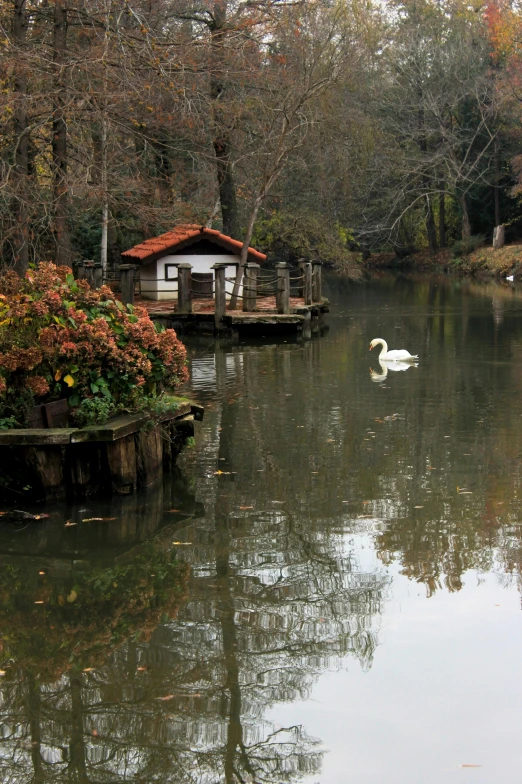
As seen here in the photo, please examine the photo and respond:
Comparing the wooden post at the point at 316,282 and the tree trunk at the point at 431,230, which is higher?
the tree trunk at the point at 431,230

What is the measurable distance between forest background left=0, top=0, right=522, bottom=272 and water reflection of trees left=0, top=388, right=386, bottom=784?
31.7ft

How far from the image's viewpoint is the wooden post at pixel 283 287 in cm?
2448

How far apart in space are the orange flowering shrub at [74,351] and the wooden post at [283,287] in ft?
47.9

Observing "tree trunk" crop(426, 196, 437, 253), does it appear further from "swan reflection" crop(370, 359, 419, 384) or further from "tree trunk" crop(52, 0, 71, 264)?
"tree trunk" crop(52, 0, 71, 264)

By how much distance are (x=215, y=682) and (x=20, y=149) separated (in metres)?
14.0

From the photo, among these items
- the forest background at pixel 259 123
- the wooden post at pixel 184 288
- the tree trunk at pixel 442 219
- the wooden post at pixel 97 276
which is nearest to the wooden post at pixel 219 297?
the wooden post at pixel 184 288

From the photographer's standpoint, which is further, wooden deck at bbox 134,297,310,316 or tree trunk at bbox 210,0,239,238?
tree trunk at bbox 210,0,239,238


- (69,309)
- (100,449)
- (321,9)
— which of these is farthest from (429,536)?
(321,9)

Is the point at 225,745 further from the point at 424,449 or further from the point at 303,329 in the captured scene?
the point at 303,329

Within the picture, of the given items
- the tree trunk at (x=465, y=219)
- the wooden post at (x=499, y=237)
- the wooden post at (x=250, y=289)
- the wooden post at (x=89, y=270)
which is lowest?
the wooden post at (x=250, y=289)

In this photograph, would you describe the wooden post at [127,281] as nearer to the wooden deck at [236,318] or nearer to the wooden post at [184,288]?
the wooden deck at [236,318]

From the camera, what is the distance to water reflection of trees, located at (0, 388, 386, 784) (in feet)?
16.2

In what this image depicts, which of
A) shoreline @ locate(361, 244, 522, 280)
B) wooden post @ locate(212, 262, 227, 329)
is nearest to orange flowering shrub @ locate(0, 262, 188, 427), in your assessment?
wooden post @ locate(212, 262, 227, 329)

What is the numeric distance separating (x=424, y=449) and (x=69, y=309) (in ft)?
14.1
